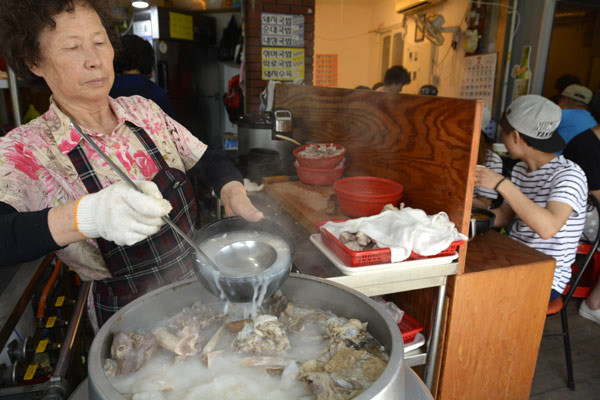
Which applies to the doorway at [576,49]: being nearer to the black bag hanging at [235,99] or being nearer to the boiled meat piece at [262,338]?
the black bag hanging at [235,99]

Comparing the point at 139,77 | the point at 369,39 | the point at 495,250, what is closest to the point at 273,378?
the point at 495,250

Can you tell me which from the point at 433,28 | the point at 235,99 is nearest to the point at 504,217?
the point at 235,99

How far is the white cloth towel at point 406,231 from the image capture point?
156 centimetres

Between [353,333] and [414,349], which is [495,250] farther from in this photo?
[353,333]

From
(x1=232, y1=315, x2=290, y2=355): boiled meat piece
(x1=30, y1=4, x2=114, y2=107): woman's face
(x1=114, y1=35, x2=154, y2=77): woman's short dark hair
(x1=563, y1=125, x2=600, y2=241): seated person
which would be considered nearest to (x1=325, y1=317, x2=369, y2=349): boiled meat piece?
(x1=232, y1=315, x2=290, y2=355): boiled meat piece

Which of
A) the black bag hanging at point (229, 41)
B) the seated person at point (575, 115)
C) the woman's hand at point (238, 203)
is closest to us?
the woman's hand at point (238, 203)

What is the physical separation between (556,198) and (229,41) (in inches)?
212

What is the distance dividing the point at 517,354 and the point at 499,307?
330 millimetres

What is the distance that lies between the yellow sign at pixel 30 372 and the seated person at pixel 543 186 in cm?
214

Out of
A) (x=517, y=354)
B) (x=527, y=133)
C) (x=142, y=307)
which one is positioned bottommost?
(x=517, y=354)

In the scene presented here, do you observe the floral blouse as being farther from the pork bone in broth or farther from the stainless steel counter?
the stainless steel counter

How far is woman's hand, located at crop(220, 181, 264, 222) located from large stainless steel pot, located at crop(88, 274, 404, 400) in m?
0.27

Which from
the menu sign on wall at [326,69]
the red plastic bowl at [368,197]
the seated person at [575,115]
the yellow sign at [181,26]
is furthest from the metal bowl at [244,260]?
the menu sign on wall at [326,69]

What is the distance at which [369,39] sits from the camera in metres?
8.47
